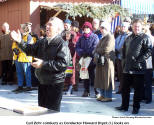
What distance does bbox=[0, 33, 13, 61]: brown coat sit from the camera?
9.67 meters

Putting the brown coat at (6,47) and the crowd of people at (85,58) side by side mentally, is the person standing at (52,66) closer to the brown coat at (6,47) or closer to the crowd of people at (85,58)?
the crowd of people at (85,58)

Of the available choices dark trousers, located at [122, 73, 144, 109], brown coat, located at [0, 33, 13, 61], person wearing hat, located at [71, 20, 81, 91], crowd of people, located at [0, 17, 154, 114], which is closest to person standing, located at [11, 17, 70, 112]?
crowd of people, located at [0, 17, 154, 114]

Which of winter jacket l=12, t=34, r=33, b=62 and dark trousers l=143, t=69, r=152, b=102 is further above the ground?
winter jacket l=12, t=34, r=33, b=62

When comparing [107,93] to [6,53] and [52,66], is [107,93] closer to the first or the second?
[52,66]

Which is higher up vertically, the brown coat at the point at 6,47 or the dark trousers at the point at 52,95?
the brown coat at the point at 6,47

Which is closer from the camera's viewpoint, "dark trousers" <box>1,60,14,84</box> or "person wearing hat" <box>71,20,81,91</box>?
"person wearing hat" <box>71,20,81,91</box>

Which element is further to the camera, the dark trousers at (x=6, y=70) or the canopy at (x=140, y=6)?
the canopy at (x=140, y=6)

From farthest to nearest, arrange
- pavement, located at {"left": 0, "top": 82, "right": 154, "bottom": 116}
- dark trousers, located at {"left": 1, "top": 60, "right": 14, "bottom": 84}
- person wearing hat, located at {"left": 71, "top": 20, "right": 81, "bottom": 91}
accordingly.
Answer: dark trousers, located at {"left": 1, "top": 60, "right": 14, "bottom": 84}, person wearing hat, located at {"left": 71, "top": 20, "right": 81, "bottom": 91}, pavement, located at {"left": 0, "top": 82, "right": 154, "bottom": 116}

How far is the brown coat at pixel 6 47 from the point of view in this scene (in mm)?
9672

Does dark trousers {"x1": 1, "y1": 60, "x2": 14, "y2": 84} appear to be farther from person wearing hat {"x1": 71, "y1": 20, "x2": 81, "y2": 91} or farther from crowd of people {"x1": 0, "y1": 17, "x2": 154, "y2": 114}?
person wearing hat {"x1": 71, "y1": 20, "x2": 81, "y2": 91}

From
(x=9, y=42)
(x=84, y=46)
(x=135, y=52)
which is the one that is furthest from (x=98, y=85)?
(x=9, y=42)

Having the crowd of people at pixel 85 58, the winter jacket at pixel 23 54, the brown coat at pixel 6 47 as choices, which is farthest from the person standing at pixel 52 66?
the brown coat at pixel 6 47

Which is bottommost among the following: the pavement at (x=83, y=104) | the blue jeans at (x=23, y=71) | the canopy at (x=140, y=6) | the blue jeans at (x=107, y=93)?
the pavement at (x=83, y=104)

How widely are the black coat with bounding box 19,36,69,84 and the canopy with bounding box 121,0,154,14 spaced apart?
9.59 m
